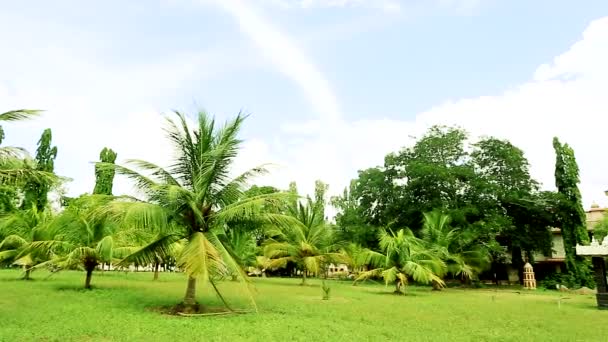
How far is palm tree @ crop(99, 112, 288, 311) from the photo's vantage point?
390 inches

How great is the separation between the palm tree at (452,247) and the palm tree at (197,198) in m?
12.9

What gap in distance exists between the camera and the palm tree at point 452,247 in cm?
2148

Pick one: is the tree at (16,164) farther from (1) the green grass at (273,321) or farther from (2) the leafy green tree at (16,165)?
(1) the green grass at (273,321)

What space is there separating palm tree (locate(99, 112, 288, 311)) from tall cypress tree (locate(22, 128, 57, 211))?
24787mm

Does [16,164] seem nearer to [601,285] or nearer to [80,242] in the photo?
[80,242]

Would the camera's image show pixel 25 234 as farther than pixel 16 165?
Yes

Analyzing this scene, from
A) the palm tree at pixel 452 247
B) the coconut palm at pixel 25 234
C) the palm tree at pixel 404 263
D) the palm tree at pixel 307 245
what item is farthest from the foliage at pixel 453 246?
the coconut palm at pixel 25 234

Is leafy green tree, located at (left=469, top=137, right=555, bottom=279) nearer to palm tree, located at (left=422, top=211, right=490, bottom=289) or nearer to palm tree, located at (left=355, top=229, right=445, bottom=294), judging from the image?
palm tree, located at (left=422, top=211, right=490, bottom=289)

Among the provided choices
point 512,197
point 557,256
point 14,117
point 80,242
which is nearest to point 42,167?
point 80,242

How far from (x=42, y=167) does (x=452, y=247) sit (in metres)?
28.5

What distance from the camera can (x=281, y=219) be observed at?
1117cm

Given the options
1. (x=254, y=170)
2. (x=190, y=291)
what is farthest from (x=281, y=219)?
(x=190, y=291)

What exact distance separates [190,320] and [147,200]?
10.4 feet

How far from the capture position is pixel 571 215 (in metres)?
26.6
